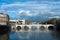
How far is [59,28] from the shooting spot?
81.8 metres

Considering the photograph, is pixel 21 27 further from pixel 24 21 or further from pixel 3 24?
pixel 3 24

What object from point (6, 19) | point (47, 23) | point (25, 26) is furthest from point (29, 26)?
point (6, 19)

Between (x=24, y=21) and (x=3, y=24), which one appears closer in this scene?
(x=3, y=24)

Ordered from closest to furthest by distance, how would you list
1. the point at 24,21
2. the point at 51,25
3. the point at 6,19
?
the point at 6,19, the point at 51,25, the point at 24,21

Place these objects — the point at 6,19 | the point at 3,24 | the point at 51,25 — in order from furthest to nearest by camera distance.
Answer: the point at 51,25
the point at 6,19
the point at 3,24

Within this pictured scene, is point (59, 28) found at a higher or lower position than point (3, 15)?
lower

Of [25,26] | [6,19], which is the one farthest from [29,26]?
[6,19]

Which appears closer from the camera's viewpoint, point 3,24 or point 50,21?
point 3,24

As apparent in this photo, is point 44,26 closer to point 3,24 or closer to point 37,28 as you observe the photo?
point 37,28

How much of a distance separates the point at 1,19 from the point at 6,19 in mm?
2680

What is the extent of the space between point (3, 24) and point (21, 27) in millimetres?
24035

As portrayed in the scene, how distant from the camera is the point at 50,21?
344 feet

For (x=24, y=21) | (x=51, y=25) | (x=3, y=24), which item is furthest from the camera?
(x=24, y=21)

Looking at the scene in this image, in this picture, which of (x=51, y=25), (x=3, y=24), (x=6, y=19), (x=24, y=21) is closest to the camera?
(x=3, y=24)
